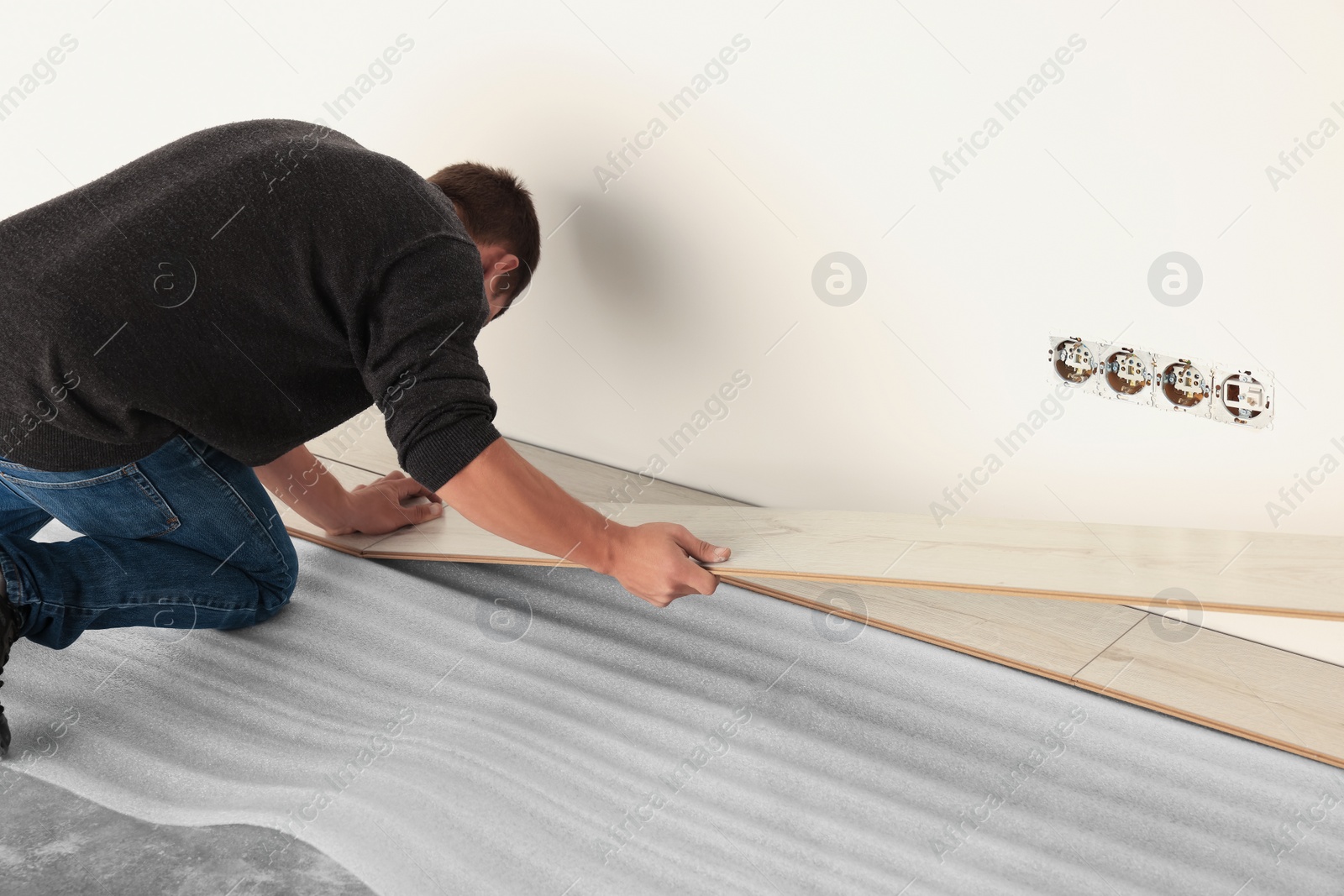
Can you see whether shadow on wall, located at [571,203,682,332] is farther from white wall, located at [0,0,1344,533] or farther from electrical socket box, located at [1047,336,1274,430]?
electrical socket box, located at [1047,336,1274,430]

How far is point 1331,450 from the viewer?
5.21 feet

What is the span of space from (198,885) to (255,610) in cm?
62

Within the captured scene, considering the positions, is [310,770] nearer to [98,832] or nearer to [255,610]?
[98,832]

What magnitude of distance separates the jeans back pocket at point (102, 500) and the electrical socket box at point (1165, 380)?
1622 mm

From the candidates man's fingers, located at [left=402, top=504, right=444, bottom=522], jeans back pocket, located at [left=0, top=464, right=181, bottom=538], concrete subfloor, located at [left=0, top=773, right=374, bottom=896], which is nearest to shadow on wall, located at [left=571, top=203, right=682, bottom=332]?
man's fingers, located at [left=402, top=504, right=444, bottom=522]

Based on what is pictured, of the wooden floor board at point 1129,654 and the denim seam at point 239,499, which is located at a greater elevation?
the wooden floor board at point 1129,654

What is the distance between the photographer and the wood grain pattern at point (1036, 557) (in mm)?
1513

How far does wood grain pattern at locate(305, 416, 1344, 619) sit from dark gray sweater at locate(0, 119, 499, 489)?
0.59 meters

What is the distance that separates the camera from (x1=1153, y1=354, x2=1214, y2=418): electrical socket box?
5.38 ft

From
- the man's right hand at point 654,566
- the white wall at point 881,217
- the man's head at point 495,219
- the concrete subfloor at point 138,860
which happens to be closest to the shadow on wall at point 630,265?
the white wall at point 881,217

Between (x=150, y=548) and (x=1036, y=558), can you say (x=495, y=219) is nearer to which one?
(x=150, y=548)

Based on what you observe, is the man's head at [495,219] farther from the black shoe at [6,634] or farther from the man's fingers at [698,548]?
the black shoe at [6,634]

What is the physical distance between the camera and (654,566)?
1.63 meters

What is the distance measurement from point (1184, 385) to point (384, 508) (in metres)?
1.60
